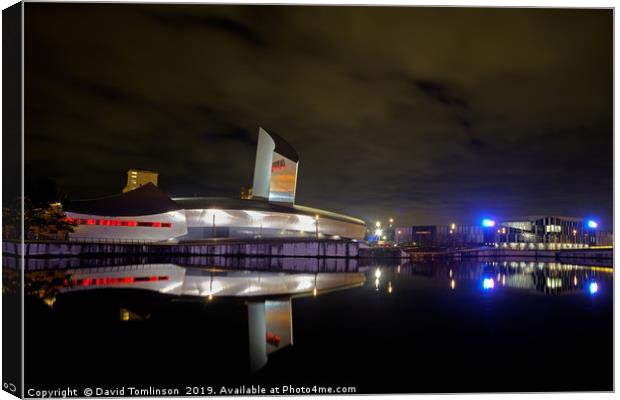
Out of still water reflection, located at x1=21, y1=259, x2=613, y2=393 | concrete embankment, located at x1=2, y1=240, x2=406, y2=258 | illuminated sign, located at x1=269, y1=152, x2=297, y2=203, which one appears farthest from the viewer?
illuminated sign, located at x1=269, y1=152, x2=297, y2=203

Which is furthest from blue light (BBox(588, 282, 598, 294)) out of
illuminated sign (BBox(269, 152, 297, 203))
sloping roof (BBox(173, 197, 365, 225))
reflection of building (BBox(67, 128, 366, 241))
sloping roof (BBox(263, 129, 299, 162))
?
sloping roof (BBox(263, 129, 299, 162))

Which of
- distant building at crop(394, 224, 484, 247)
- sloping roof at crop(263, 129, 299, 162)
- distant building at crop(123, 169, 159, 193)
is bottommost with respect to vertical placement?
distant building at crop(394, 224, 484, 247)

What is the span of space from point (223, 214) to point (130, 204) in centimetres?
1525

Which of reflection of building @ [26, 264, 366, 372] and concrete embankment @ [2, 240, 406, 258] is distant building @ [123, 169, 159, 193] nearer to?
concrete embankment @ [2, 240, 406, 258]

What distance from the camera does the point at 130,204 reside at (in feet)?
221

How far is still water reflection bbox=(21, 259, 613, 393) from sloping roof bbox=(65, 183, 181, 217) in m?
53.1

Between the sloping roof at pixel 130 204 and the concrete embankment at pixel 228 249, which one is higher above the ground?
the sloping roof at pixel 130 204

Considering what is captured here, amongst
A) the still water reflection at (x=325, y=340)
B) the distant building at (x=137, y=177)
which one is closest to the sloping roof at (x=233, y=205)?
the still water reflection at (x=325, y=340)

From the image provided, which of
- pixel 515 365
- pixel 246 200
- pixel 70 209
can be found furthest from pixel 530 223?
pixel 515 365

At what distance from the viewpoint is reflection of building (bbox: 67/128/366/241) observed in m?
64.3

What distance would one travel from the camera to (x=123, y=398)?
232 inches

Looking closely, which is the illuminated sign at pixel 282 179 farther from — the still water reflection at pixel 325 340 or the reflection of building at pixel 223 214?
the still water reflection at pixel 325 340

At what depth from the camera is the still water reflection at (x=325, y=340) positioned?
6.42m

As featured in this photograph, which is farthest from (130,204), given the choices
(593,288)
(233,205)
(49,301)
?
(593,288)
